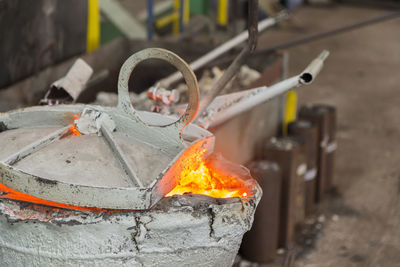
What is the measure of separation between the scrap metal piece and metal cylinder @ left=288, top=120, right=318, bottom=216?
206 cm

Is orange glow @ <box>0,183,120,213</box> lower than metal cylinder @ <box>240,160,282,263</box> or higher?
higher

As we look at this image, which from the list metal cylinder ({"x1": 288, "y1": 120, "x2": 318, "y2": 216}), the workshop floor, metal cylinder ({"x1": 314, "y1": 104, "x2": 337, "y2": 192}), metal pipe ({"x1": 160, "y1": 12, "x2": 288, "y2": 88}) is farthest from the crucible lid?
metal cylinder ({"x1": 314, "y1": 104, "x2": 337, "y2": 192})

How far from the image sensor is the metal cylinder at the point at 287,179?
4.06 meters

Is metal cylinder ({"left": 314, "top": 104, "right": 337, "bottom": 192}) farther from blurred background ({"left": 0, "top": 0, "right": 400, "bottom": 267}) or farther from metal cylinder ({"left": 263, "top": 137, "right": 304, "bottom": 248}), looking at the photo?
metal cylinder ({"left": 263, "top": 137, "right": 304, "bottom": 248})

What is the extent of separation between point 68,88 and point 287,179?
6.07 ft

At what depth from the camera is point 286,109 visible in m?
4.77

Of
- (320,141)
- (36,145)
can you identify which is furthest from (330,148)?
(36,145)

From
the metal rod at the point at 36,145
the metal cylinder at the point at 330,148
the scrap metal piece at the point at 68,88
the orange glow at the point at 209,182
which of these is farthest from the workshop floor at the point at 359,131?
the metal rod at the point at 36,145

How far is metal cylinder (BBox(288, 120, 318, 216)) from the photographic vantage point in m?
4.45

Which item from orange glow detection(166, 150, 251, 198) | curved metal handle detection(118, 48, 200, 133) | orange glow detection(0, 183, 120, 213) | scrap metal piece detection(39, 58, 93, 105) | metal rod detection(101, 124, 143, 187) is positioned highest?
curved metal handle detection(118, 48, 200, 133)

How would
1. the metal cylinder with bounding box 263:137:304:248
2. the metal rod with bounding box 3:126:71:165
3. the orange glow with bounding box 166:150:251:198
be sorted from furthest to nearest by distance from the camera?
the metal cylinder with bounding box 263:137:304:248 < the orange glow with bounding box 166:150:251:198 < the metal rod with bounding box 3:126:71:165

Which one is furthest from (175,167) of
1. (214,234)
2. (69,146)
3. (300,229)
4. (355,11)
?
(355,11)

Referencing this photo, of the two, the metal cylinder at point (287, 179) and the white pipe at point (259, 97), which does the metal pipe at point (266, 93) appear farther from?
the metal cylinder at point (287, 179)

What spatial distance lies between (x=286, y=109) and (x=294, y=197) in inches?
34.4
